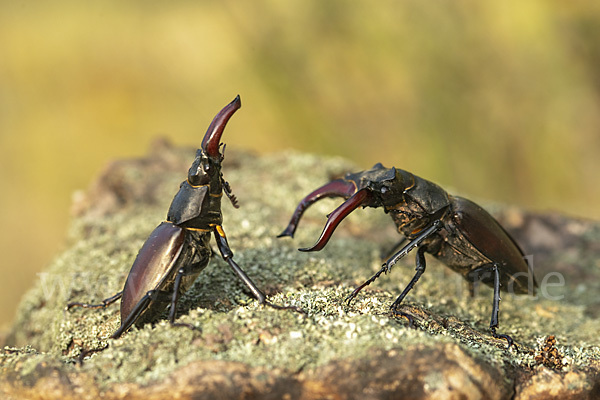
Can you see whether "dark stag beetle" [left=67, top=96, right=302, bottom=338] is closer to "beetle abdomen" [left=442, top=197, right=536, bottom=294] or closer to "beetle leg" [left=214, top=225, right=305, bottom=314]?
"beetle leg" [left=214, top=225, right=305, bottom=314]

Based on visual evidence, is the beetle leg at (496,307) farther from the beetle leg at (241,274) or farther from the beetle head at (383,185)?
the beetle leg at (241,274)

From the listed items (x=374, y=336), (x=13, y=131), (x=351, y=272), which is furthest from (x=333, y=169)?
(x=13, y=131)

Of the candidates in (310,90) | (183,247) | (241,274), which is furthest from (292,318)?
(310,90)

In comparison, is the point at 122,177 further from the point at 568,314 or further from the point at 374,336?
the point at 568,314

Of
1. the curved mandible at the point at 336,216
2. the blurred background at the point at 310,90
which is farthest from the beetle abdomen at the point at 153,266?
the blurred background at the point at 310,90

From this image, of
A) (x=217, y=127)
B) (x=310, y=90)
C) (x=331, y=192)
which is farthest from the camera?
(x=310, y=90)

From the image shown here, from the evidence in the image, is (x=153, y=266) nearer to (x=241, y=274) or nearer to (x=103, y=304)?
(x=241, y=274)

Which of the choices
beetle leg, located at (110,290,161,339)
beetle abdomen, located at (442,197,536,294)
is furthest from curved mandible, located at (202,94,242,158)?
beetle abdomen, located at (442,197,536,294)
